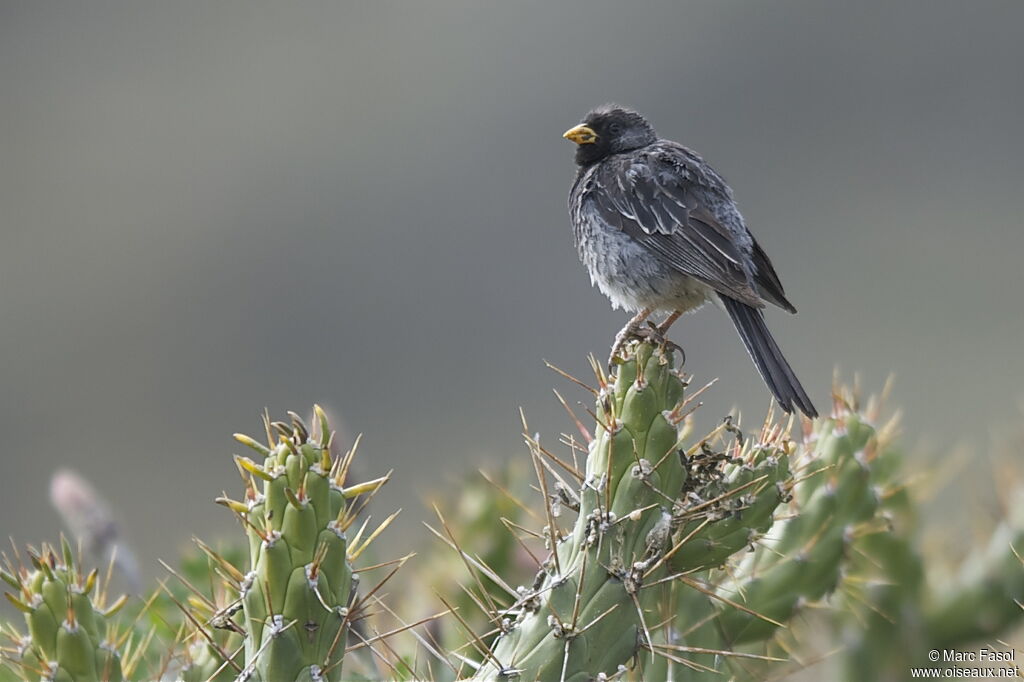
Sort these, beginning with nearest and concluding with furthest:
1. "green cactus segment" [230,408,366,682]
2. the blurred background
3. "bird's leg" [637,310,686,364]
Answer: "green cactus segment" [230,408,366,682] < "bird's leg" [637,310,686,364] < the blurred background

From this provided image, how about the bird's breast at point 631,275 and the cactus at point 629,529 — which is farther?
the bird's breast at point 631,275

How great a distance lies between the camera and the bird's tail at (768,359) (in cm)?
496

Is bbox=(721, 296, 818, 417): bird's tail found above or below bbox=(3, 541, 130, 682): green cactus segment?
above

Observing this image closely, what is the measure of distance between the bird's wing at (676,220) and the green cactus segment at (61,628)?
2653mm

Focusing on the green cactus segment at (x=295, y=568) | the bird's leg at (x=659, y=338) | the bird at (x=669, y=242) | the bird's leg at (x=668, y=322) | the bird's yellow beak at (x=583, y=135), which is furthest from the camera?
the bird's yellow beak at (x=583, y=135)

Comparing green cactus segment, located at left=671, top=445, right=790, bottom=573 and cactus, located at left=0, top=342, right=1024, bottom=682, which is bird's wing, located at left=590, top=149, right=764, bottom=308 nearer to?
cactus, located at left=0, top=342, right=1024, bottom=682

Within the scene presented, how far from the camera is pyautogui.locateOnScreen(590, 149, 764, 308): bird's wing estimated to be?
579 cm

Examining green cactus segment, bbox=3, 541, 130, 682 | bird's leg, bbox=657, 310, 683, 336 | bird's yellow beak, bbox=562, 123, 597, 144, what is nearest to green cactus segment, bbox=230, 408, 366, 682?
green cactus segment, bbox=3, 541, 130, 682

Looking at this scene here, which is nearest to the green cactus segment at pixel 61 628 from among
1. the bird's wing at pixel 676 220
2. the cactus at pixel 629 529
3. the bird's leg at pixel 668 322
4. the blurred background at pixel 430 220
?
the cactus at pixel 629 529

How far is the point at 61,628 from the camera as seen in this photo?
414 centimetres

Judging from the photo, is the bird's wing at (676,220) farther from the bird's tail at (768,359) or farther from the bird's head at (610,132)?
the bird's head at (610,132)

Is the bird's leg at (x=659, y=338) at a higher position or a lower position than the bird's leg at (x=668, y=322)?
higher

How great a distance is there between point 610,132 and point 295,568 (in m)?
3.66

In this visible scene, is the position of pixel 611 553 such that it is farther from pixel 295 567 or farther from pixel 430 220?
pixel 430 220
